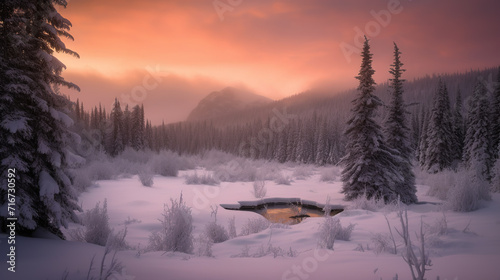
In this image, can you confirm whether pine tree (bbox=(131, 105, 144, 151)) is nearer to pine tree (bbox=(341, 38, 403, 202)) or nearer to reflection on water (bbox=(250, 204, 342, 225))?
reflection on water (bbox=(250, 204, 342, 225))

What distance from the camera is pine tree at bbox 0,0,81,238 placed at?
4.18 metres

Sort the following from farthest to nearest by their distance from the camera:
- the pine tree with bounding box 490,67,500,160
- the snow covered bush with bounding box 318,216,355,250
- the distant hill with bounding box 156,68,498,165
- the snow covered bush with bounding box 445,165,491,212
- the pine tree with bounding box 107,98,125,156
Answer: the distant hill with bounding box 156,68,498,165 < the pine tree with bounding box 107,98,125,156 < the pine tree with bounding box 490,67,500,160 < the snow covered bush with bounding box 445,165,491,212 < the snow covered bush with bounding box 318,216,355,250

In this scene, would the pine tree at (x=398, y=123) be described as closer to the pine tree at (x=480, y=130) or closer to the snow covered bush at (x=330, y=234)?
the snow covered bush at (x=330, y=234)

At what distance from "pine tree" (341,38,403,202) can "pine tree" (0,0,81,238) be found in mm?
10771

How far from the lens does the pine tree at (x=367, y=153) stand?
10742mm

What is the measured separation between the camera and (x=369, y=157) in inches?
440

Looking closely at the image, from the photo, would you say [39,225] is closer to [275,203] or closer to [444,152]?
[275,203]

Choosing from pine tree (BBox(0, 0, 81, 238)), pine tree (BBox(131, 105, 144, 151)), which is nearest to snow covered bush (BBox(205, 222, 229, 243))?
pine tree (BBox(0, 0, 81, 238))

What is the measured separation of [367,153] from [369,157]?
0.82 feet

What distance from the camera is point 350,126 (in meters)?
11.5

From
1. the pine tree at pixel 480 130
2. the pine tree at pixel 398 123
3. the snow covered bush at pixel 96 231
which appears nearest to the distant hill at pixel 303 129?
the pine tree at pixel 398 123

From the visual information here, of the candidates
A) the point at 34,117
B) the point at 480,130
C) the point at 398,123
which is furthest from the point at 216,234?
the point at 480,130

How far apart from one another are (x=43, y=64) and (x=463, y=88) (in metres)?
153

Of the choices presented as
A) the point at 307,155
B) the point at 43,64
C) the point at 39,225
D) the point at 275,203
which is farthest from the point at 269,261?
the point at 307,155
